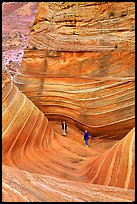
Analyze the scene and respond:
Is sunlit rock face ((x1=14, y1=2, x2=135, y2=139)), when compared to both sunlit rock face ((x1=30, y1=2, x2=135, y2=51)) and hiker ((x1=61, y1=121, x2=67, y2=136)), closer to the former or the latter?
sunlit rock face ((x1=30, y1=2, x2=135, y2=51))

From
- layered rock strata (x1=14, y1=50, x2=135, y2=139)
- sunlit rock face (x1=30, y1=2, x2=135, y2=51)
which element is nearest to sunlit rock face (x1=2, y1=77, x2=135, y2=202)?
layered rock strata (x1=14, y1=50, x2=135, y2=139)

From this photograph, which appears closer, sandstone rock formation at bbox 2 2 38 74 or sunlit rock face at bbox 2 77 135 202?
sunlit rock face at bbox 2 77 135 202

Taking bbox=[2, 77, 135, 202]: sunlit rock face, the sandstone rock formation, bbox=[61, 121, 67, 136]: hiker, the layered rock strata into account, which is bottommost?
bbox=[2, 77, 135, 202]: sunlit rock face

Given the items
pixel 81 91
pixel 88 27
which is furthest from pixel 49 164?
pixel 88 27

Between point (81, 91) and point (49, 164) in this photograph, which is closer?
point (49, 164)

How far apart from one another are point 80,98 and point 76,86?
1.27 feet

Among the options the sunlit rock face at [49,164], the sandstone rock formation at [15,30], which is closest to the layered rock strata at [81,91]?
the sunlit rock face at [49,164]

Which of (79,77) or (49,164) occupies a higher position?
(79,77)

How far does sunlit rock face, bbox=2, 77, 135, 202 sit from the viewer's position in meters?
4.00

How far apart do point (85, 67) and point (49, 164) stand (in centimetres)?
428

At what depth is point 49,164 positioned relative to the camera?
22.7ft

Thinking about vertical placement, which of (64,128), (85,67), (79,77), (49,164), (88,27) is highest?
(88,27)

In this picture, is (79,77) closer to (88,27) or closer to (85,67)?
(85,67)

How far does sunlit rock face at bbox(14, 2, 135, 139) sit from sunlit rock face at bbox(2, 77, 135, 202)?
1143mm
